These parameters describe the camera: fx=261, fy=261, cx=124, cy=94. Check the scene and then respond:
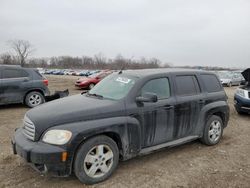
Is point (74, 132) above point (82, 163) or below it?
above

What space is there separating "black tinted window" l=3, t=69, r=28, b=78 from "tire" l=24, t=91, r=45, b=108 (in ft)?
2.52

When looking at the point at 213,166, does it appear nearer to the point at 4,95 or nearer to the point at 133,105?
the point at 133,105

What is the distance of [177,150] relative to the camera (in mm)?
5402

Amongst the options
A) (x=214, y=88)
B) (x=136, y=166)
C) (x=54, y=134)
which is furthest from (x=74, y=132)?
(x=214, y=88)

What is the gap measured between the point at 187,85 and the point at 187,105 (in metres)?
0.45

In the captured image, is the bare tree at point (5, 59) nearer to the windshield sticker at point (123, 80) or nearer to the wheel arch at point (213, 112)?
the windshield sticker at point (123, 80)

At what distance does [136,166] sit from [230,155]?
1988 mm

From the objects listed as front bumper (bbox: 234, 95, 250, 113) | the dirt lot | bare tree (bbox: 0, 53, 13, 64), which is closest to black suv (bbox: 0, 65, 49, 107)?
the dirt lot

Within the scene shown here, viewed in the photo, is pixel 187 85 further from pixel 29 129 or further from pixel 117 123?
pixel 29 129

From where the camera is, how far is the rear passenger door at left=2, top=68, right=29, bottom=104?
30.8ft

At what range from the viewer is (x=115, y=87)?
480cm

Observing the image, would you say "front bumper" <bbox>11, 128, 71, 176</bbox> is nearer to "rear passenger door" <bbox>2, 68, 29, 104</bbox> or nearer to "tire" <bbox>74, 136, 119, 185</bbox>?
"tire" <bbox>74, 136, 119, 185</bbox>

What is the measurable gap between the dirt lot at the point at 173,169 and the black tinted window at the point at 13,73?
416cm

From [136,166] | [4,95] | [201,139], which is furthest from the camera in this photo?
[4,95]
